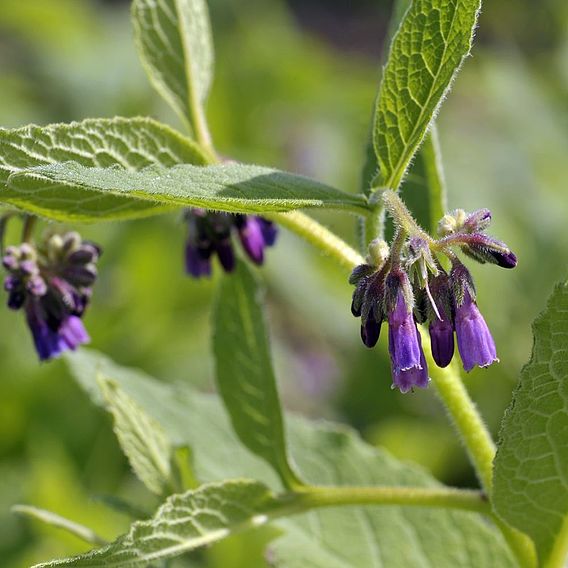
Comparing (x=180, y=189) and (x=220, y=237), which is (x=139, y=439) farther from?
(x=180, y=189)

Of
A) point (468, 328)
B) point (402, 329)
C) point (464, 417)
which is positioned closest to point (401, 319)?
point (402, 329)

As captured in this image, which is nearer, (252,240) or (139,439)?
(139,439)

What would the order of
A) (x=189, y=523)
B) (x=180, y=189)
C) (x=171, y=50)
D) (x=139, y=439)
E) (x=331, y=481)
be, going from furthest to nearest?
1. (x=331, y=481)
2. (x=171, y=50)
3. (x=139, y=439)
4. (x=189, y=523)
5. (x=180, y=189)

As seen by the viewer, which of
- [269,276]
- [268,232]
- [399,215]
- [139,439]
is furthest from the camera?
[269,276]

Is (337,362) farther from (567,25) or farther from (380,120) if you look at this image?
(380,120)

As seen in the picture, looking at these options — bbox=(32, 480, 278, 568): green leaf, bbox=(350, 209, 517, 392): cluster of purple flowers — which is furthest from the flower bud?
bbox=(32, 480, 278, 568): green leaf

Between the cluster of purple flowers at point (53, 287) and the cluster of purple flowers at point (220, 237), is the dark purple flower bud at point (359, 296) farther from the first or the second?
the cluster of purple flowers at point (53, 287)

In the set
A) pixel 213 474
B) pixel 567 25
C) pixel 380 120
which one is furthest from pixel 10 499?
pixel 567 25

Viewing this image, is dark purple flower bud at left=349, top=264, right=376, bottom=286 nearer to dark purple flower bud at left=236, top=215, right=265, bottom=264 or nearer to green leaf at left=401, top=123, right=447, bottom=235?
green leaf at left=401, top=123, right=447, bottom=235

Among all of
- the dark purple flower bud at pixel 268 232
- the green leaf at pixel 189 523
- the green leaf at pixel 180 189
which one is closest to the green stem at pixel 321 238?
the green leaf at pixel 180 189
